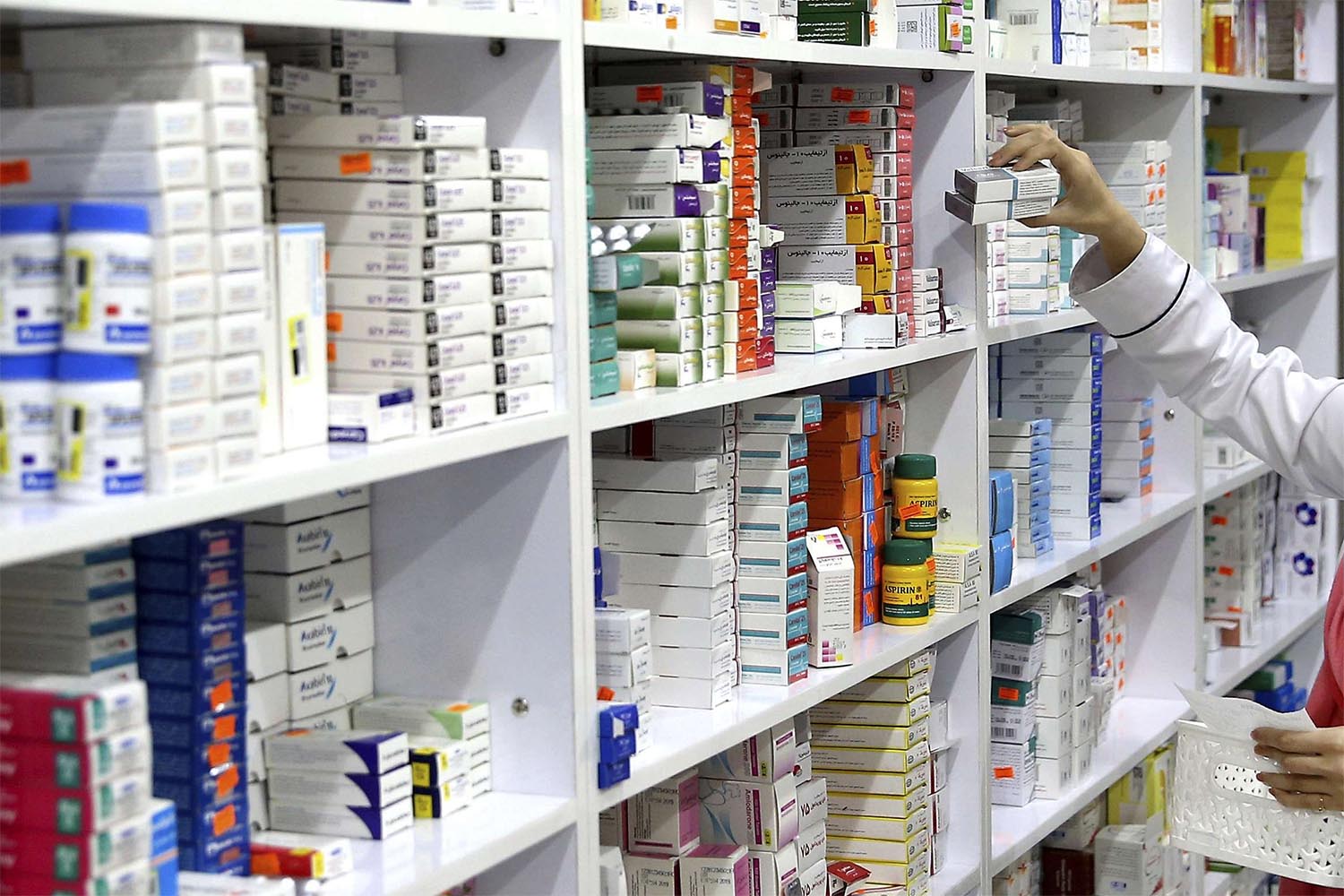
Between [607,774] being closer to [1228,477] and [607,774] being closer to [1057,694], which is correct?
[1057,694]

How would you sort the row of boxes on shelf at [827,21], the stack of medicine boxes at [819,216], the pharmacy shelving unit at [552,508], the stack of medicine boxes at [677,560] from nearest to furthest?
the pharmacy shelving unit at [552,508], the row of boxes on shelf at [827,21], the stack of medicine boxes at [677,560], the stack of medicine boxes at [819,216]

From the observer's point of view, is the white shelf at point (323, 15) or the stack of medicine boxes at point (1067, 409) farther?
the stack of medicine boxes at point (1067, 409)

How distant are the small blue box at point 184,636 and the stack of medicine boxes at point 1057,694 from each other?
1.96 m

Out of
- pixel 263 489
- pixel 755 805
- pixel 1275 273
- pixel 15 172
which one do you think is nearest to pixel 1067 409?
pixel 1275 273

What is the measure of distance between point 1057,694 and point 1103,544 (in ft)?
1.06

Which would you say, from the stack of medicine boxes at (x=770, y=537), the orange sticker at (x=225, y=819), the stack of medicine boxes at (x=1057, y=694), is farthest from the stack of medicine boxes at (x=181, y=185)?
the stack of medicine boxes at (x=1057, y=694)

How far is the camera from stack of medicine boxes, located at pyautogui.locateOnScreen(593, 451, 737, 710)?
2129mm

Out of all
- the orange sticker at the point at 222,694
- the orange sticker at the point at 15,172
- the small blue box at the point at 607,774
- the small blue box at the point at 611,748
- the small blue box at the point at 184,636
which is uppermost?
the orange sticker at the point at 15,172

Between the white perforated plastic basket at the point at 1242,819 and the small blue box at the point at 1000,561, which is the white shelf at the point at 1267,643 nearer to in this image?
the small blue box at the point at 1000,561

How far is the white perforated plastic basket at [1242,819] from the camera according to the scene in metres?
2.26

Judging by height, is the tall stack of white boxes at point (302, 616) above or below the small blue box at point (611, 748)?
above

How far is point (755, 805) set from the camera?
225cm

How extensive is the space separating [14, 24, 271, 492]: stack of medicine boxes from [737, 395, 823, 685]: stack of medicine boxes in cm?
→ 102

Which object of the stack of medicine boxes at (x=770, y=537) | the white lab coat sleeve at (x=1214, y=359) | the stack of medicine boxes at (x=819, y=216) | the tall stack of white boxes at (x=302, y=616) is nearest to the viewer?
the tall stack of white boxes at (x=302, y=616)
